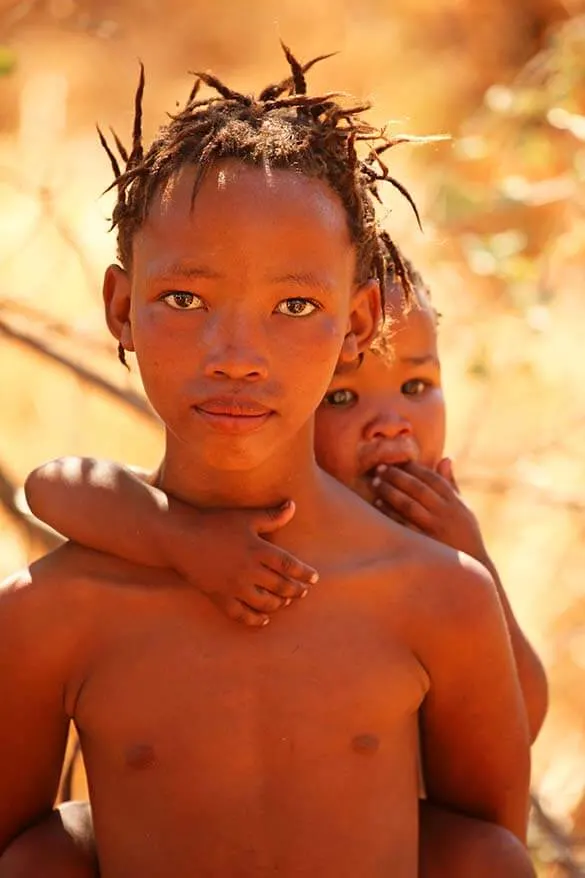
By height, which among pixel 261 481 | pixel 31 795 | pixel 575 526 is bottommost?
pixel 575 526

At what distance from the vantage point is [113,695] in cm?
199

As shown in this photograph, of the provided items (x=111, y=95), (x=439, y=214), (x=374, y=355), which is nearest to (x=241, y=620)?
(x=374, y=355)

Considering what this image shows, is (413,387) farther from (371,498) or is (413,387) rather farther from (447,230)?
(447,230)

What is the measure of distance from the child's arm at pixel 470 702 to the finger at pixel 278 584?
209 millimetres

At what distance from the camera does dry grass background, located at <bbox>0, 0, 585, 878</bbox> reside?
4.36 metres

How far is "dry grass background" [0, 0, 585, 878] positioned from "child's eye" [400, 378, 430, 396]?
3.49ft

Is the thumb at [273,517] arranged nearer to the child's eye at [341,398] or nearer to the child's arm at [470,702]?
the child's arm at [470,702]

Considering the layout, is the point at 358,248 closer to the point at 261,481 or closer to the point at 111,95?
the point at 261,481

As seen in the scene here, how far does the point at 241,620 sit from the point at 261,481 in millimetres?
212

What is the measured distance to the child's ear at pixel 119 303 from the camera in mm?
2018

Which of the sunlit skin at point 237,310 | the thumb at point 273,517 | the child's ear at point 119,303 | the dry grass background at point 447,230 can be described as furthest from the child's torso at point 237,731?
the dry grass background at point 447,230

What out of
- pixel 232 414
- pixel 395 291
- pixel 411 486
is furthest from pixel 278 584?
pixel 395 291

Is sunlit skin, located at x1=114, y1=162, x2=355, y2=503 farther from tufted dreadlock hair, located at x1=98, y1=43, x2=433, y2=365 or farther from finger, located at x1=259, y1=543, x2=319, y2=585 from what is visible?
finger, located at x1=259, y1=543, x2=319, y2=585

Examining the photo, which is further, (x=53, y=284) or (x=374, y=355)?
(x=53, y=284)
